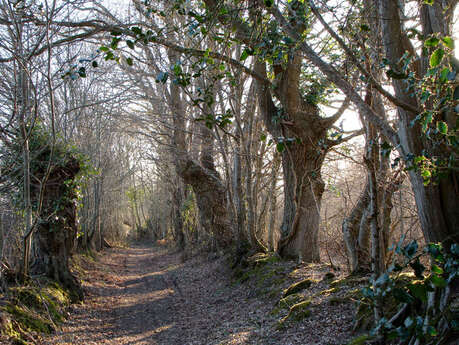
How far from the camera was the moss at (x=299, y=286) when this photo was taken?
19.0ft

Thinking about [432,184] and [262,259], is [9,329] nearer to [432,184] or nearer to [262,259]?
[262,259]

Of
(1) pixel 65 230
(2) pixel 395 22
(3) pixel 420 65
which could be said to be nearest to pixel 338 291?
(3) pixel 420 65

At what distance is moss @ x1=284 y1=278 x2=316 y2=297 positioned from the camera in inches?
228

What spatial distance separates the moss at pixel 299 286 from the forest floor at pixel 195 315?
0.53 feet

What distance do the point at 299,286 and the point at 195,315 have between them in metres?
2.62

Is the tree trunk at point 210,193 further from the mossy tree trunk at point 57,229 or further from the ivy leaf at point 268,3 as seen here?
the ivy leaf at point 268,3

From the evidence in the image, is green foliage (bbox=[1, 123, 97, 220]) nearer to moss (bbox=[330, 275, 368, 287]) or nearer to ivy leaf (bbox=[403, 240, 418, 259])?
moss (bbox=[330, 275, 368, 287])

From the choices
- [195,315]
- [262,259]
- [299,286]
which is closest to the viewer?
[299,286]

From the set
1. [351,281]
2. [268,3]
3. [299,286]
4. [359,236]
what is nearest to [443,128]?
[268,3]

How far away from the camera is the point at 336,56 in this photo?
6.17m

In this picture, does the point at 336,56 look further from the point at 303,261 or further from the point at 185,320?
the point at 185,320

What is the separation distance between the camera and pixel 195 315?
23.8 ft

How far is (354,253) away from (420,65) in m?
3.42

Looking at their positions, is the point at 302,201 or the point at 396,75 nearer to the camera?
the point at 396,75
